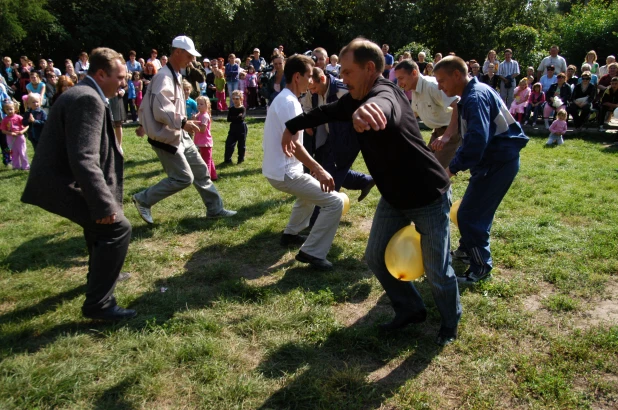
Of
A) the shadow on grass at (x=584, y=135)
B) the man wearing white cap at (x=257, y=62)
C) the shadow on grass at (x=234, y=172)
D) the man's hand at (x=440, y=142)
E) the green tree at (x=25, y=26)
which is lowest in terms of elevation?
the shadow on grass at (x=234, y=172)

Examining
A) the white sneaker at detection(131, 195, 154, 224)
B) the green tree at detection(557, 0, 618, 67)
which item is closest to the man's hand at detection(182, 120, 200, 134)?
the white sneaker at detection(131, 195, 154, 224)

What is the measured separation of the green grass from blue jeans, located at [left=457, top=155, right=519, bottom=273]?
32 centimetres

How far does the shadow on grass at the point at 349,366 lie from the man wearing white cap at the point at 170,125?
122 inches

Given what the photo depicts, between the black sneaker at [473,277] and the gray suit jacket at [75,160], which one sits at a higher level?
the gray suit jacket at [75,160]

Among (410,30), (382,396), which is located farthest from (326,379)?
(410,30)

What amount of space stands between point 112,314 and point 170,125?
8.12ft

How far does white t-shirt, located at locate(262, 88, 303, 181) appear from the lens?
15.7 feet

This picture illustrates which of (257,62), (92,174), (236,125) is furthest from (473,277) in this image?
(257,62)

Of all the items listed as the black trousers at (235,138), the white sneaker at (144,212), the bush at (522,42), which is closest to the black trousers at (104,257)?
the white sneaker at (144,212)

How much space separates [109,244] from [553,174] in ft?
24.5

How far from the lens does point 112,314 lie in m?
3.98

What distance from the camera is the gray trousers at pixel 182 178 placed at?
235 inches

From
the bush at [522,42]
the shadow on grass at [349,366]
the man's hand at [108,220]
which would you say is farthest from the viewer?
the bush at [522,42]

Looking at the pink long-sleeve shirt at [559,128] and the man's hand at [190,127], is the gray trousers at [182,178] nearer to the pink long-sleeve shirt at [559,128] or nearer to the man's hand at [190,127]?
the man's hand at [190,127]
